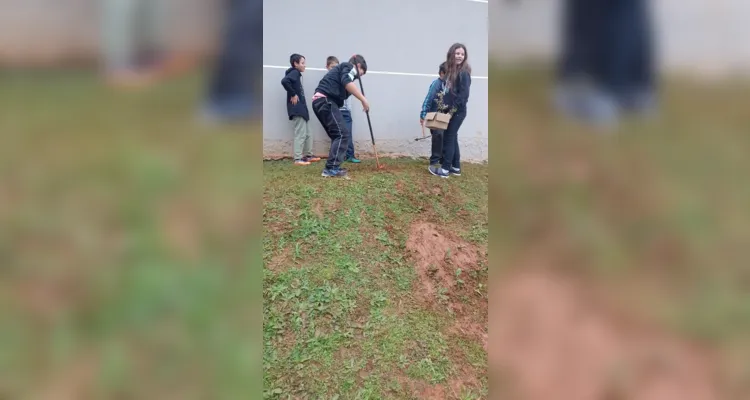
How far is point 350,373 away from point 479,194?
1.83m

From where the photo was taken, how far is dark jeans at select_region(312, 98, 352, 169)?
2.89 metres

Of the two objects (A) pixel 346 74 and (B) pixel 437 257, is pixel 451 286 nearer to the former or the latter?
(B) pixel 437 257

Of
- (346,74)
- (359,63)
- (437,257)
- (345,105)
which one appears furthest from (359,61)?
(437,257)
